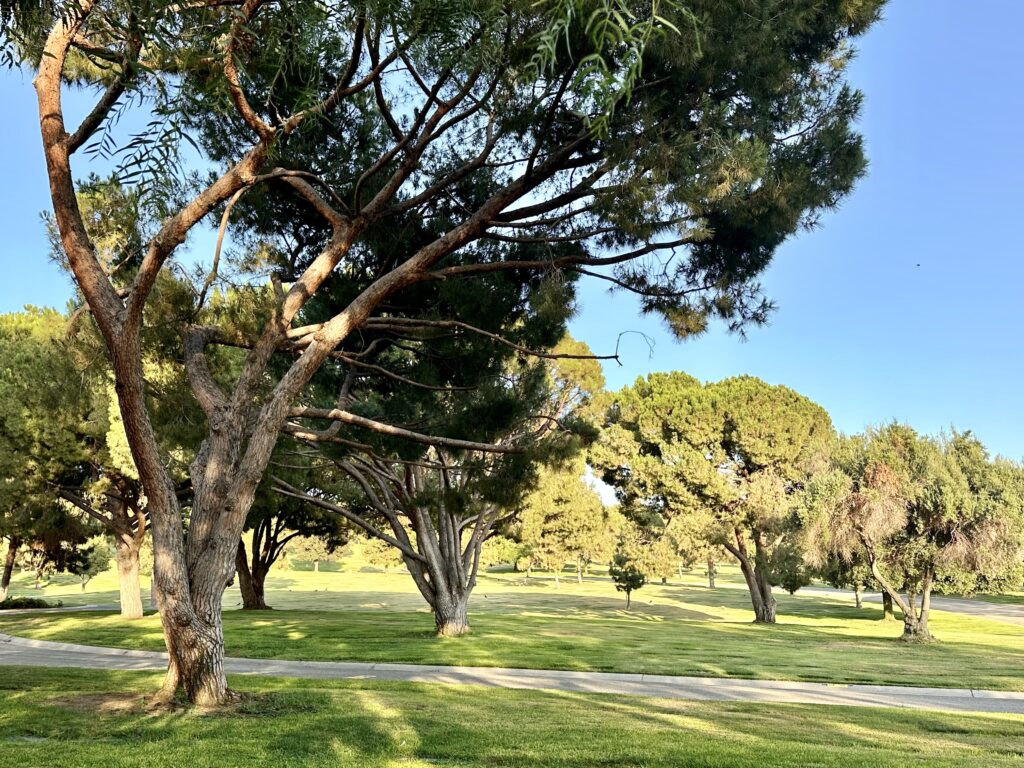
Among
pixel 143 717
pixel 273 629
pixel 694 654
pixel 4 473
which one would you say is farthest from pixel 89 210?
pixel 4 473

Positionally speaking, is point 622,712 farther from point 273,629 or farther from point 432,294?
point 273,629

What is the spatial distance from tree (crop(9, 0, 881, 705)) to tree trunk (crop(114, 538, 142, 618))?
61.2ft

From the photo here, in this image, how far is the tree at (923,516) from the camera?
65.6 ft

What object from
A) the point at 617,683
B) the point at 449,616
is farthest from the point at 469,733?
the point at 449,616

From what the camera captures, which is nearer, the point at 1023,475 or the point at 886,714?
the point at 886,714

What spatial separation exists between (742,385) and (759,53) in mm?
27694

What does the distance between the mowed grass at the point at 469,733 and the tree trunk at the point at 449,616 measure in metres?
8.79

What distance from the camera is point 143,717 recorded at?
247 inches

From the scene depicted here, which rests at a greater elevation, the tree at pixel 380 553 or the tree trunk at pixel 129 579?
the tree trunk at pixel 129 579

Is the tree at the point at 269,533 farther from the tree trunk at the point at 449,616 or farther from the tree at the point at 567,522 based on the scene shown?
the tree at the point at 567,522

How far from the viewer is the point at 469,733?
243 inches

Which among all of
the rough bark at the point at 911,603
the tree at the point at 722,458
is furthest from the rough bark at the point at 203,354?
the tree at the point at 722,458

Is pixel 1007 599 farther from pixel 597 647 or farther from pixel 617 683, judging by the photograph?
pixel 617 683

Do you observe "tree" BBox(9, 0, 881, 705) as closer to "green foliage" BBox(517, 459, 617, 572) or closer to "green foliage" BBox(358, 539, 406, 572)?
"green foliage" BBox(517, 459, 617, 572)
